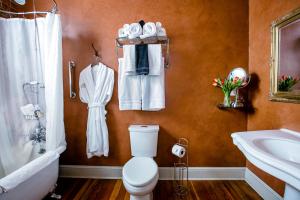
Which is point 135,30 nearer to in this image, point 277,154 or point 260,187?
point 277,154

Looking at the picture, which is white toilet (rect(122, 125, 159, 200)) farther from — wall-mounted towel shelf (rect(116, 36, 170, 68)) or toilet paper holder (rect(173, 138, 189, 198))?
wall-mounted towel shelf (rect(116, 36, 170, 68))

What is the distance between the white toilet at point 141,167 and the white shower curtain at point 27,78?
0.82 m

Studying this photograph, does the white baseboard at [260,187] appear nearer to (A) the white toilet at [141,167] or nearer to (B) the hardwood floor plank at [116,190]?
(A) the white toilet at [141,167]

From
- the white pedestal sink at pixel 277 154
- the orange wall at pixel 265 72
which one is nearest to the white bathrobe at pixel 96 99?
the white pedestal sink at pixel 277 154

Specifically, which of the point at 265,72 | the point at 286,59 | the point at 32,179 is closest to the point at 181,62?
the point at 265,72

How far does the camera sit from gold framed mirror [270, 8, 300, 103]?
1.39 metres

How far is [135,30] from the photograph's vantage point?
1820mm

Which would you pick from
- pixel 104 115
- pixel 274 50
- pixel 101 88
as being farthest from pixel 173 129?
pixel 274 50

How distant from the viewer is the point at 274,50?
1.62m

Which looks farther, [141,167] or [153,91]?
[153,91]

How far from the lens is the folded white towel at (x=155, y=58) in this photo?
6.22 ft

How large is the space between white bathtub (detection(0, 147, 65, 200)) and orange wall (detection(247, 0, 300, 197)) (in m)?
2.19

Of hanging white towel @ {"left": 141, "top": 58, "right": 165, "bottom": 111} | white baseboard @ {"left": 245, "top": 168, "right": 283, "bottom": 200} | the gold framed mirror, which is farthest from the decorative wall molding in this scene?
the gold framed mirror

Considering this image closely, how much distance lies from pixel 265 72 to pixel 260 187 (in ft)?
4.17
